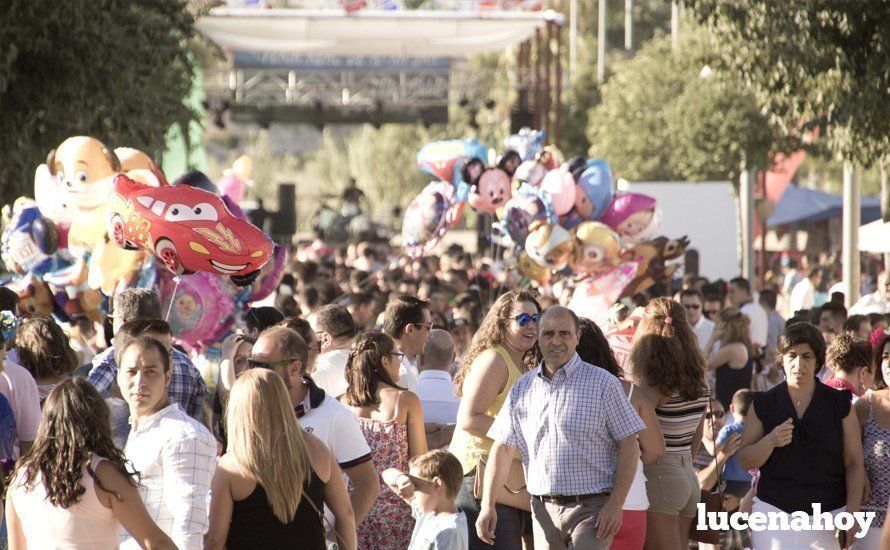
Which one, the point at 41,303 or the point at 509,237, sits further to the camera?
the point at 509,237

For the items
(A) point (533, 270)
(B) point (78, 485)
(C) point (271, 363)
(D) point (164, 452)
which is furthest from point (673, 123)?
(B) point (78, 485)

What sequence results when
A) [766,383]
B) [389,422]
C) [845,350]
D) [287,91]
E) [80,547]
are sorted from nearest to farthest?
[80,547] → [389,422] → [845,350] → [766,383] → [287,91]

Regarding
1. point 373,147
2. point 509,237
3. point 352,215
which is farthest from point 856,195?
point 373,147

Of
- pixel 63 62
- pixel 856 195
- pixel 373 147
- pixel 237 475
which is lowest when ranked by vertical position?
pixel 373 147

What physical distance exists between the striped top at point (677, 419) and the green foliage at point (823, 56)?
5.41 meters

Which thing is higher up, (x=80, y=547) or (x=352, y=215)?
(x=80, y=547)

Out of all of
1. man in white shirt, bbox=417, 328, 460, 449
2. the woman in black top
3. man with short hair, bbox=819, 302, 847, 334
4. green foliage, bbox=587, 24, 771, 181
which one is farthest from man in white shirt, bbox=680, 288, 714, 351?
green foliage, bbox=587, 24, 771, 181

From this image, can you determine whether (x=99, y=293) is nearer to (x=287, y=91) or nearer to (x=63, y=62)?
(x=63, y=62)

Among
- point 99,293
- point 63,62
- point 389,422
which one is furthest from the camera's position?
point 63,62

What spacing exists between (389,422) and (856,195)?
40.1 feet

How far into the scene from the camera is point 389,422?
5.78 m

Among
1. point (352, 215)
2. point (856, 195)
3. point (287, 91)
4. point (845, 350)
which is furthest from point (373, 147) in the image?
point (845, 350)

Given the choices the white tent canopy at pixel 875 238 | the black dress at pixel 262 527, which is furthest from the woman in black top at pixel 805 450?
the white tent canopy at pixel 875 238

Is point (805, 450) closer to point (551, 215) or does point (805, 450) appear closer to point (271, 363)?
point (271, 363)
